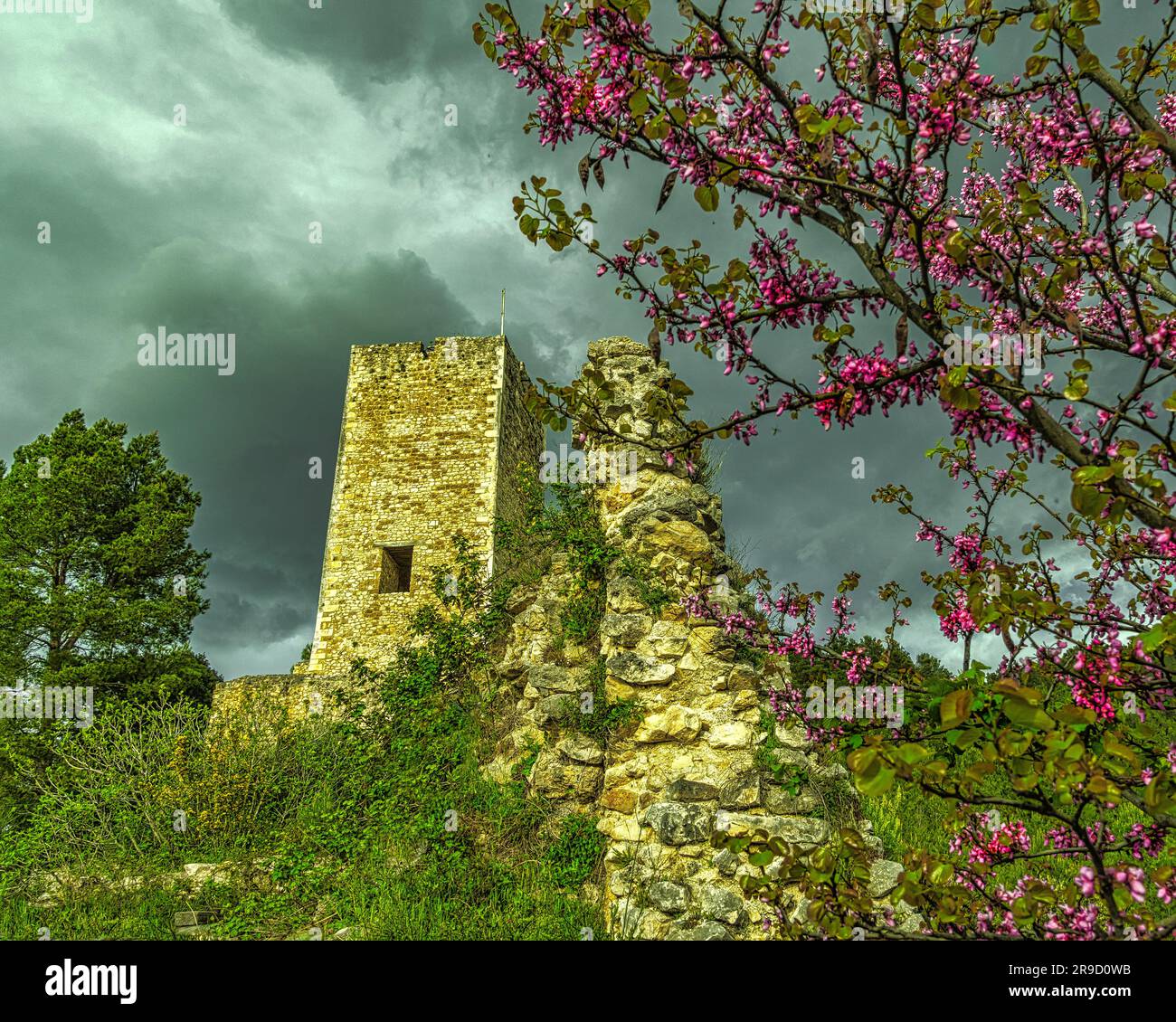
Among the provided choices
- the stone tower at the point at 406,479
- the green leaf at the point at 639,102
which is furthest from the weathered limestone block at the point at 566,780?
the stone tower at the point at 406,479

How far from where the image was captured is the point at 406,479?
17109 millimetres

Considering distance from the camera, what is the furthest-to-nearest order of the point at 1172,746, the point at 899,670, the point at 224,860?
the point at 224,860
the point at 899,670
the point at 1172,746

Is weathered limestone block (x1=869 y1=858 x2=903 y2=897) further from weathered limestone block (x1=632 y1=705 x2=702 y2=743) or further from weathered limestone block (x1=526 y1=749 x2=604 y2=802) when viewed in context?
weathered limestone block (x1=526 y1=749 x2=604 y2=802)

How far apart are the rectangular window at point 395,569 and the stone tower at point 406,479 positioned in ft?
0.09

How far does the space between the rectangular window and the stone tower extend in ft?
0.09

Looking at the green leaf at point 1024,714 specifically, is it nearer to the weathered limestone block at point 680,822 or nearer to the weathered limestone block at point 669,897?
the weathered limestone block at point 669,897

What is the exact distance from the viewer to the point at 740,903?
498 centimetres

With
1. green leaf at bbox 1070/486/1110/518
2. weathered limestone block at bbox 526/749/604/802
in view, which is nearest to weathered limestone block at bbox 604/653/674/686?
weathered limestone block at bbox 526/749/604/802

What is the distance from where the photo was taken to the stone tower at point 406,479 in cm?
1609

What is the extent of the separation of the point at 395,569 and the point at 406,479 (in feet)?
7.35

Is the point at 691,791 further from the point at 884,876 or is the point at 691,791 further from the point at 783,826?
the point at 884,876

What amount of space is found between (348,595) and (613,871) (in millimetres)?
12353
